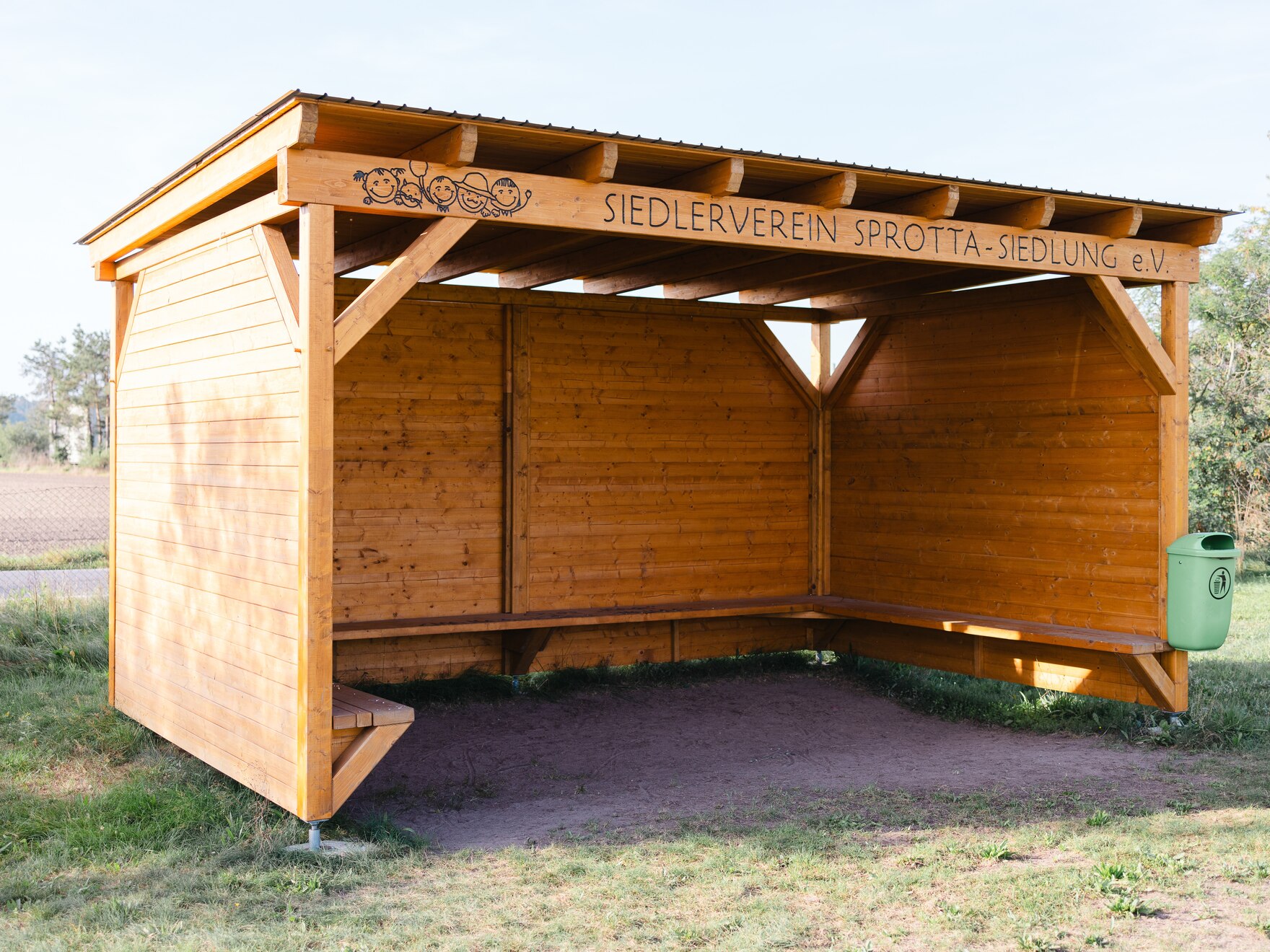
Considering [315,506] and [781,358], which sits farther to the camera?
[781,358]

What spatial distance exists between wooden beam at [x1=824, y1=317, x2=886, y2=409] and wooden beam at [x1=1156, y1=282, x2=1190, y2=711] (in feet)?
8.84

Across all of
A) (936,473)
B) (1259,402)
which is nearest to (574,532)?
(936,473)

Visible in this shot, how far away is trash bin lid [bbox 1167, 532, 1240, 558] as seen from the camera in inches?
305

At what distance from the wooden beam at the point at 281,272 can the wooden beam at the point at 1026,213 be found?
14.0 feet

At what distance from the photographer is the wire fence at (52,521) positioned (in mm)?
16719

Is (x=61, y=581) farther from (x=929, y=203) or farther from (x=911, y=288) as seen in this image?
(x=929, y=203)

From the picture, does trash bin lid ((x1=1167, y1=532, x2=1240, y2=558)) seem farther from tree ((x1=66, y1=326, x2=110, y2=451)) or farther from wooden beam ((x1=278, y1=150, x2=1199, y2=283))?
tree ((x1=66, y1=326, x2=110, y2=451))

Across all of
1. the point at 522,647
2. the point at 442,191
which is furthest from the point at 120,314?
the point at 522,647

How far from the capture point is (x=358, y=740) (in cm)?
555

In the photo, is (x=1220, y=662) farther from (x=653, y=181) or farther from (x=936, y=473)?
(x=653, y=181)

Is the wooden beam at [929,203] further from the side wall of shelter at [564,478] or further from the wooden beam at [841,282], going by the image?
the side wall of shelter at [564,478]

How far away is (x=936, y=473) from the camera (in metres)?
9.77

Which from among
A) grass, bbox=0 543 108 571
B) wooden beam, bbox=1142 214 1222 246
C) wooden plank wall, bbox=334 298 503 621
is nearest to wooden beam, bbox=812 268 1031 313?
wooden beam, bbox=1142 214 1222 246

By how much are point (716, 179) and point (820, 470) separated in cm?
481
